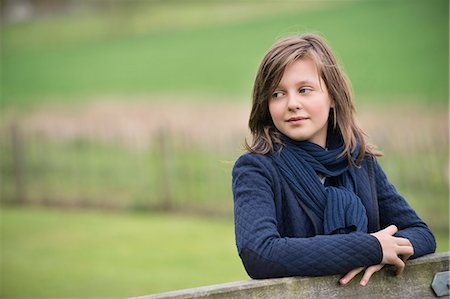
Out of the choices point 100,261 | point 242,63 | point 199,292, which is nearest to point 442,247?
point 100,261

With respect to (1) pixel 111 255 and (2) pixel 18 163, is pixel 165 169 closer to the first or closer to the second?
(1) pixel 111 255

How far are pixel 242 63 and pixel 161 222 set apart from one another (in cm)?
1776

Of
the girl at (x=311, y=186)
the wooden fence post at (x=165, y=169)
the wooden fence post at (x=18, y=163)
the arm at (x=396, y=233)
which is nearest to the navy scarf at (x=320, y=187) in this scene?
the girl at (x=311, y=186)

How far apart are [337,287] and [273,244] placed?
0.22m

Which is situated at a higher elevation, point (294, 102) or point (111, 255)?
point (294, 102)

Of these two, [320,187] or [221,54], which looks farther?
[221,54]

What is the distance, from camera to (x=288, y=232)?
2.16 metres

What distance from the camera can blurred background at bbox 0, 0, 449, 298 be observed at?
7777 millimetres

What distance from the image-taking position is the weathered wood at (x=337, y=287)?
67.4 inches

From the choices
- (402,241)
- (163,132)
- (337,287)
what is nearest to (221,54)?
(163,132)

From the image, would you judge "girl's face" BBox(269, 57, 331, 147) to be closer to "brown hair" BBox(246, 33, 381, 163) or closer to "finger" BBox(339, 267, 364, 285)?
"brown hair" BBox(246, 33, 381, 163)

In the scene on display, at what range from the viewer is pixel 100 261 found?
7.70 m

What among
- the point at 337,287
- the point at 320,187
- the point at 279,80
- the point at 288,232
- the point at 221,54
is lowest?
the point at 337,287

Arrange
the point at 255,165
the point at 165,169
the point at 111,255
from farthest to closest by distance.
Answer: the point at 165,169, the point at 111,255, the point at 255,165
